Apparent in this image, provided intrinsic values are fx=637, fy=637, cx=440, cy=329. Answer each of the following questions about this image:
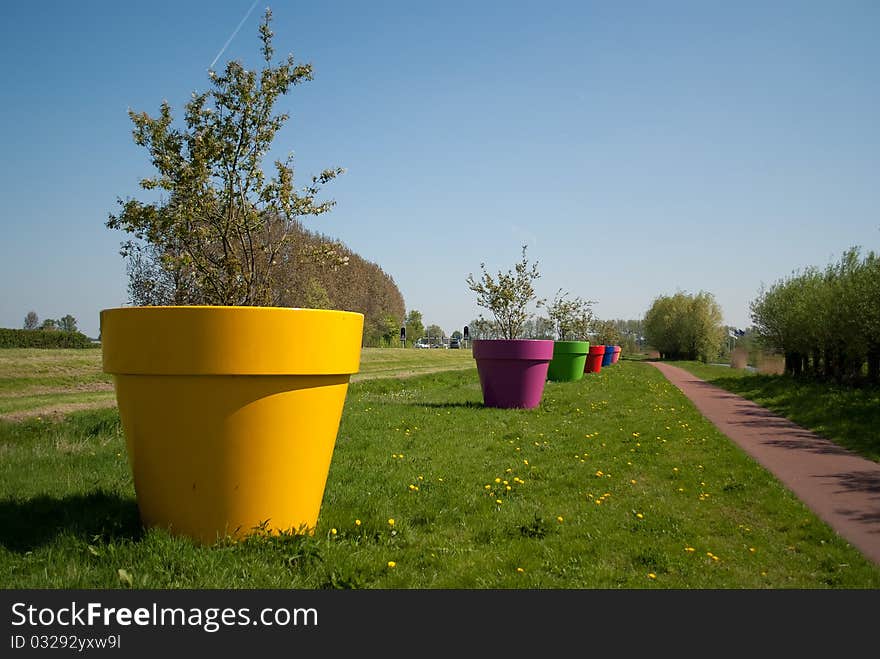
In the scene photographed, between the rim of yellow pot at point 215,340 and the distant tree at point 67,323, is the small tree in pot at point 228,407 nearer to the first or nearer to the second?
the rim of yellow pot at point 215,340

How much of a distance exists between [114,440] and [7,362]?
1581 centimetres

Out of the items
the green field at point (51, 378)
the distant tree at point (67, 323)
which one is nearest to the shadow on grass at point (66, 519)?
the green field at point (51, 378)

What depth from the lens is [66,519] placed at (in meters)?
3.97

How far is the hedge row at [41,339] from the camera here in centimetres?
3031

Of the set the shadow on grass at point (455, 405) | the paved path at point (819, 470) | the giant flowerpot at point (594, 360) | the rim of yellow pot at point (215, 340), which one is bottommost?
the paved path at point (819, 470)

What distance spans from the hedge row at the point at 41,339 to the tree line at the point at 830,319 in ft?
108

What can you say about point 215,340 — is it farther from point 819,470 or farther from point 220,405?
point 819,470

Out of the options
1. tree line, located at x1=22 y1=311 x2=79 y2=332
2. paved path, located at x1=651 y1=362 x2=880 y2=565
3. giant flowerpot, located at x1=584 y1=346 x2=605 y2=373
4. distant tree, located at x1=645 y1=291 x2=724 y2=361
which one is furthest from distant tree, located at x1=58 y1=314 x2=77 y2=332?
distant tree, located at x1=645 y1=291 x2=724 y2=361

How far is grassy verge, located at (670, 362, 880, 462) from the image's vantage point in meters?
9.95

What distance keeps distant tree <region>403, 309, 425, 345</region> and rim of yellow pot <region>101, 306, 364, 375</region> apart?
267 ft

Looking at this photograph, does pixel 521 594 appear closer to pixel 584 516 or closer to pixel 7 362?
pixel 584 516

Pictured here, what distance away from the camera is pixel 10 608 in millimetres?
2834

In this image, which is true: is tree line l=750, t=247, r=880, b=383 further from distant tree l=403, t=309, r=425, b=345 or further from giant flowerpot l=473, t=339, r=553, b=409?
distant tree l=403, t=309, r=425, b=345

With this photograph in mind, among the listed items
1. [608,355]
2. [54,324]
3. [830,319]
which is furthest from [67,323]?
[830,319]
